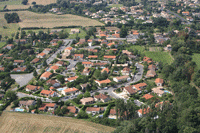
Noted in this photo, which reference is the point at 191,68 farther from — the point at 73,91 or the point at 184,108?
the point at 73,91

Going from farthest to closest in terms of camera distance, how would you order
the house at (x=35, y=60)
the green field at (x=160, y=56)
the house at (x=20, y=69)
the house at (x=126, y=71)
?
the green field at (x=160, y=56)
the house at (x=35, y=60)
the house at (x=20, y=69)
the house at (x=126, y=71)

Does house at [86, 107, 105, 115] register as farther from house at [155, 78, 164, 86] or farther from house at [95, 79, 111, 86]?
house at [155, 78, 164, 86]

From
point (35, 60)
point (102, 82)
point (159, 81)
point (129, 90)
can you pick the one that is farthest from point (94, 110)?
point (35, 60)

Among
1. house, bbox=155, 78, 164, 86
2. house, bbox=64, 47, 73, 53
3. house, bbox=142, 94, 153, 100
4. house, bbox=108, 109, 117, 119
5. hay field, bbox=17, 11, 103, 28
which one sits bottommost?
house, bbox=108, 109, 117, 119

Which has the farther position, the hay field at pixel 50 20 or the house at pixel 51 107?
the hay field at pixel 50 20

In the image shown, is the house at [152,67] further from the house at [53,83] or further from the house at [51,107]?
the house at [51,107]

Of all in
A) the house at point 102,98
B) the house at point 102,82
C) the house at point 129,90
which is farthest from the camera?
the house at point 102,82

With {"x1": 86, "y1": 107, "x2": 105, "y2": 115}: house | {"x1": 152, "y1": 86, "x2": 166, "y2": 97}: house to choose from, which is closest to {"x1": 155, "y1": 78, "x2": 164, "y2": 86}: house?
{"x1": 152, "y1": 86, "x2": 166, "y2": 97}: house

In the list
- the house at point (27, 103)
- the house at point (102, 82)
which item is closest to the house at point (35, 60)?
the house at point (27, 103)
